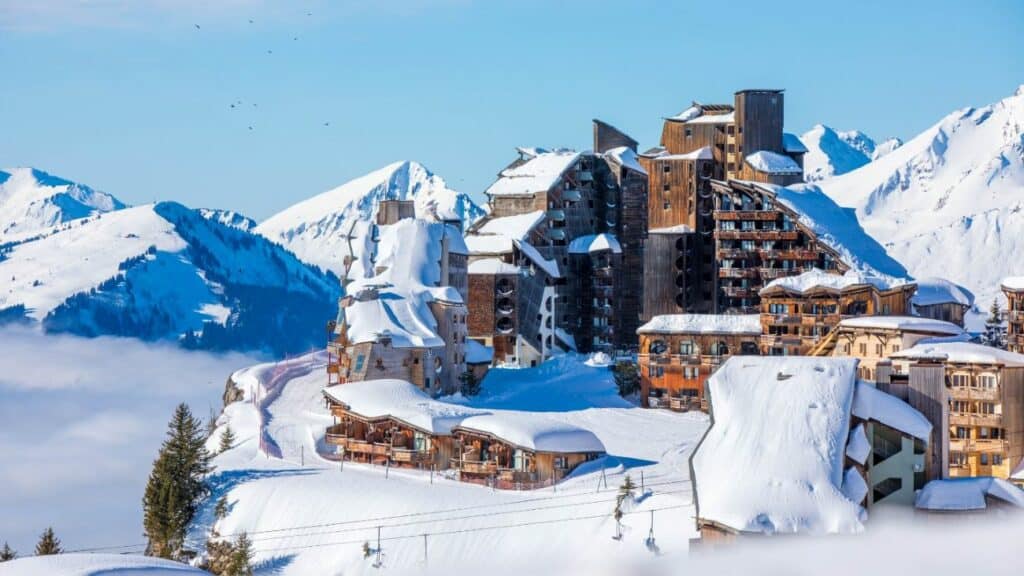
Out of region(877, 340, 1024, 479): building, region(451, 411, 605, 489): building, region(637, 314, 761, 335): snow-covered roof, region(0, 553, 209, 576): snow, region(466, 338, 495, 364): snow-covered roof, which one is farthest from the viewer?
region(466, 338, 495, 364): snow-covered roof

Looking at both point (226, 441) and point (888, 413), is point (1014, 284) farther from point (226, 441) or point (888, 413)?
point (226, 441)

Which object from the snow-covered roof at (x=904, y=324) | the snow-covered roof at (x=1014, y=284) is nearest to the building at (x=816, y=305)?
the snow-covered roof at (x=904, y=324)

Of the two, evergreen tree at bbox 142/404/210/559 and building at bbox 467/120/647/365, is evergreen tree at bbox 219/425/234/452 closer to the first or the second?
evergreen tree at bbox 142/404/210/559

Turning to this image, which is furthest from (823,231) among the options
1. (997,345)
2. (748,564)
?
(748,564)

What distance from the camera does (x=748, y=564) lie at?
1155 inches

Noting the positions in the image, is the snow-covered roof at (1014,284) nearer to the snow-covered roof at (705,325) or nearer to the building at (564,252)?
the snow-covered roof at (705,325)

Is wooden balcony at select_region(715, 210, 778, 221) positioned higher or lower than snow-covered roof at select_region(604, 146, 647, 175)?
lower

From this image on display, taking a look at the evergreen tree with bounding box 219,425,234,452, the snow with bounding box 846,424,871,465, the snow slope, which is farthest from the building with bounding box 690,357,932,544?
the evergreen tree with bounding box 219,425,234,452

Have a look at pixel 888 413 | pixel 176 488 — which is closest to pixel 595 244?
pixel 176 488

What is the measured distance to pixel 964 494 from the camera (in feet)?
190

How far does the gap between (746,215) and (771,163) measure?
7.13 m

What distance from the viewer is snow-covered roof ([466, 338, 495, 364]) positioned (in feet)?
342

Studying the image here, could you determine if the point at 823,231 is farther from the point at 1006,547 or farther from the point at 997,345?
the point at 1006,547

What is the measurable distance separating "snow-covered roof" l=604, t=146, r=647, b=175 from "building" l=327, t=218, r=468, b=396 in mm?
16861
